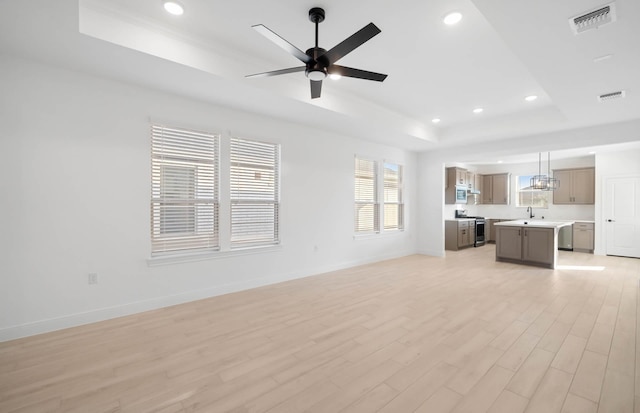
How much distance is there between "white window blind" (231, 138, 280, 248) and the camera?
448cm

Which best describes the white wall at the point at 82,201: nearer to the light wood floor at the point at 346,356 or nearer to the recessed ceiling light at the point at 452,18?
the light wood floor at the point at 346,356

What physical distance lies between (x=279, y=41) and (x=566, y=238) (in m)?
10.0

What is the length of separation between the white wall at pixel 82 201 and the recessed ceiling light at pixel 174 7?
133 centimetres

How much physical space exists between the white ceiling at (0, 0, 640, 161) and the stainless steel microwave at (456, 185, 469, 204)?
432cm

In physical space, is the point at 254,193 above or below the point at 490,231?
above

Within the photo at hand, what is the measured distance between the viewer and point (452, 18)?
270 centimetres

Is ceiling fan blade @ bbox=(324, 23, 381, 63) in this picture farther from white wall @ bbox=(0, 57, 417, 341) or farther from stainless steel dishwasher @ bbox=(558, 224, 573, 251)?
stainless steel dishwasher @ bbox=(558, 224, 573, 251)

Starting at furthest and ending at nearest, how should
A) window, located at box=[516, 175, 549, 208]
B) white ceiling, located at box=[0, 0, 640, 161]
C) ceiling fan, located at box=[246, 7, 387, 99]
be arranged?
window, located at box=[516, 175, 549, 208] → white ceiling, located at box=[0, 0, 640, 161] → ceiling fan, located at box=[246, 7, 387, 99]

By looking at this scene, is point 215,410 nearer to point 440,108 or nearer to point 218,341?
point 218,341

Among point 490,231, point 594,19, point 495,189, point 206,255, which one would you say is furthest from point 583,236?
point 206,255

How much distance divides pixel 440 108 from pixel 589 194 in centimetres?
648

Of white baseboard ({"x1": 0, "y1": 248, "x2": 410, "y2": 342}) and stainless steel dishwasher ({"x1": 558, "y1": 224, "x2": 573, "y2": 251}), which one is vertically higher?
stainless steel dishwasher ({"x1": 558, "y1": 224, "x2": 573, "y2": 251})

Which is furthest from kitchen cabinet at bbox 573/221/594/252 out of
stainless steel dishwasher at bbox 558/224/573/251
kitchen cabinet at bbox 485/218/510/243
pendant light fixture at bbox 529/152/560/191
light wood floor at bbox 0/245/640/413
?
light wood floor at bbox 0/245/640/413

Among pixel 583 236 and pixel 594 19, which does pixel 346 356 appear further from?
pixel 583 236
